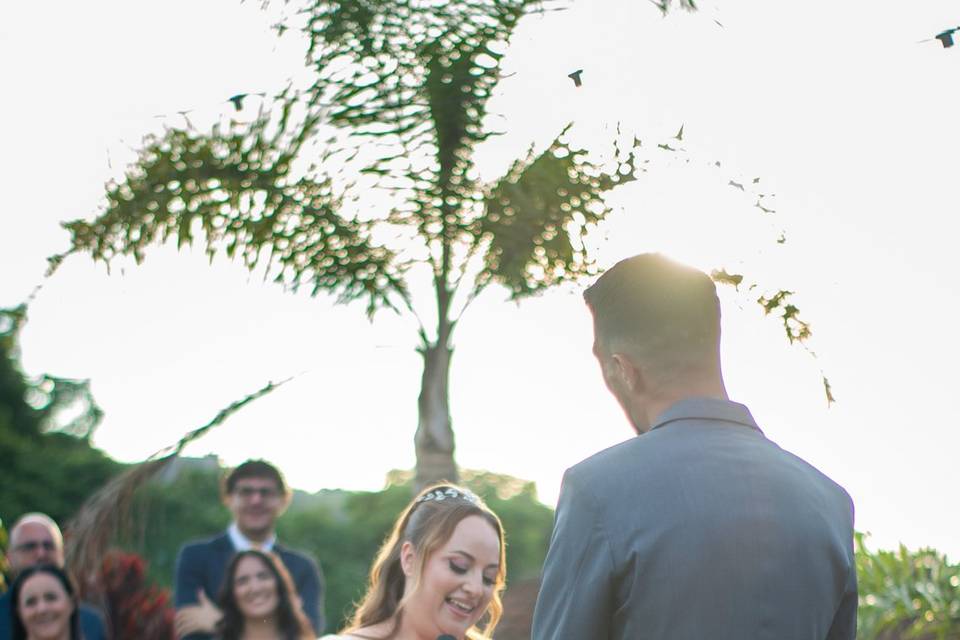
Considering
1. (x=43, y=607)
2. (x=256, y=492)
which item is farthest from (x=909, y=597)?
(x=43, y=607)

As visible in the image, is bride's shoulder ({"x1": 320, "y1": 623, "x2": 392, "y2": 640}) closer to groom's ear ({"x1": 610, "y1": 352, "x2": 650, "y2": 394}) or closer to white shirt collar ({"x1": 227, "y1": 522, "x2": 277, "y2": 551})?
groom's ear ({"x1": 610, "y1": 352, "x2": 650, "y2": 394})

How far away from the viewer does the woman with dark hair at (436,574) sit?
3.39 meters

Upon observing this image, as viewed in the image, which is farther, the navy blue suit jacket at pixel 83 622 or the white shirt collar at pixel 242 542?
the white shirt collar at pixel 242 542

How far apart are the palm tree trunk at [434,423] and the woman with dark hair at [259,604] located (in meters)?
1.58

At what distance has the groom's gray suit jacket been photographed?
1770 mm

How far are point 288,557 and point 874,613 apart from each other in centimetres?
425

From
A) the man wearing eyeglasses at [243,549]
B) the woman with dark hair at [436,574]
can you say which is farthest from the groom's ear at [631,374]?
the man wearing eyeglasses at [243,549]

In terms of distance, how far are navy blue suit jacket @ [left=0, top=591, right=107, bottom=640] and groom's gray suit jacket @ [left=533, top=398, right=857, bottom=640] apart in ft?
14.8

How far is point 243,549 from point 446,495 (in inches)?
97.5

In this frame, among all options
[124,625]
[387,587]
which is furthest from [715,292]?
[124,625]

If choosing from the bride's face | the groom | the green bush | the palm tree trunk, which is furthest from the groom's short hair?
the green bush

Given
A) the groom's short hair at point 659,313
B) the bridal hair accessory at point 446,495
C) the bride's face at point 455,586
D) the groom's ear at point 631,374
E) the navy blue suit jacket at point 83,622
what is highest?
the groom's short hair at point 659,313

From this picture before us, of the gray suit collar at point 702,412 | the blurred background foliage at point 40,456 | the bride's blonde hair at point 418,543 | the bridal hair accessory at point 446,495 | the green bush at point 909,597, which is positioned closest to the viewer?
the gray suit collar at point 702,412

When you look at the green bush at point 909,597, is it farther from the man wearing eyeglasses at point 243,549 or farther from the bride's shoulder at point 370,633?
the bride's shoulder at point 370,633
